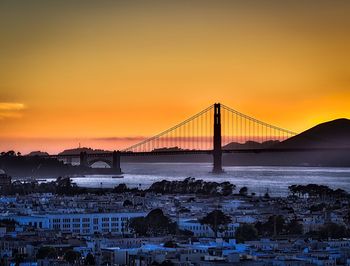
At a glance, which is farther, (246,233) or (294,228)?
(294,228)

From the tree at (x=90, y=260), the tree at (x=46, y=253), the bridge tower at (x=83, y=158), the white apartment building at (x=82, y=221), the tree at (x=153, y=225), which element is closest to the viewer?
the tree at (x=90, y=260)

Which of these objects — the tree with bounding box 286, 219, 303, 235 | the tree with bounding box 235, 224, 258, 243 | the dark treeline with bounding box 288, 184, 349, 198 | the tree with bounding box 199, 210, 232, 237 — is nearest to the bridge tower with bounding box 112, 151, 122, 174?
the dark treeline with bounding box 288, 184, 349, 198

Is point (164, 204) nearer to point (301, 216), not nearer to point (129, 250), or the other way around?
point (301, 216)

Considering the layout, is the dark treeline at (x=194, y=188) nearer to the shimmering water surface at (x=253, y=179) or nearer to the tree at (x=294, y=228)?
the shimmering water surface at (x=253, y=179)

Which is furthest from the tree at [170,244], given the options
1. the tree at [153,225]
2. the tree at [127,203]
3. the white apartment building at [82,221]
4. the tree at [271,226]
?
the tree at [127,203]

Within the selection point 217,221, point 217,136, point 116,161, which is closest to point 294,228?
point 217,221

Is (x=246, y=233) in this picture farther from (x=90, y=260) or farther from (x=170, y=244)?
(x=90, y=260)

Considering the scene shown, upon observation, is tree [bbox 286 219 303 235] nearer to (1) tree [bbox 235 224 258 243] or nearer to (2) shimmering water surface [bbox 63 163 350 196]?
(1) tree [bbox 235 224 258 243]

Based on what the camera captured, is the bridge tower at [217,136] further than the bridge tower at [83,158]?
No
